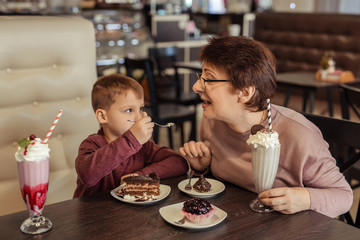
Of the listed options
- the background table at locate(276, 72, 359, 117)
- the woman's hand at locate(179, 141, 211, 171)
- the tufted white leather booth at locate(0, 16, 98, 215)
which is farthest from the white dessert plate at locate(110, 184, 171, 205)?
the background table at locate(276, 72, 359, 117)

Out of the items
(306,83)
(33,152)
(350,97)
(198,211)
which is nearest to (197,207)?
(198,211)

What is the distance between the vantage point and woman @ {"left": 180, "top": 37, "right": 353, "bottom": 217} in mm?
1464

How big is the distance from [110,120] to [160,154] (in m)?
0.25

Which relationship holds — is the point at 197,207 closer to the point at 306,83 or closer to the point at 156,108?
the point at 156,108

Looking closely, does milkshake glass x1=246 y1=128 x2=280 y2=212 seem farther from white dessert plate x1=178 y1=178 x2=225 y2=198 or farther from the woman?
white dessert plate x1=178 y1=178 x2=225 y2=198

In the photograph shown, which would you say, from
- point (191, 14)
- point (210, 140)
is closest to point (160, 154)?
point (210, 140)

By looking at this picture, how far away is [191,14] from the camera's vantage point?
8.76 m

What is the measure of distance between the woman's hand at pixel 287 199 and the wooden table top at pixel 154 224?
0.02m

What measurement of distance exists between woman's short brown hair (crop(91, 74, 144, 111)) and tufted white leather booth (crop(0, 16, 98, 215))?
1.92ft

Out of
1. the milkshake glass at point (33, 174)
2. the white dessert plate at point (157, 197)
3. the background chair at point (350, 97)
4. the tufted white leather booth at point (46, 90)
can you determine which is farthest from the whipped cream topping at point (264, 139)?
the background chair at point (350, 97)

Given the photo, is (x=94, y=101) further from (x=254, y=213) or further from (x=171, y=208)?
(x=254, y=213)

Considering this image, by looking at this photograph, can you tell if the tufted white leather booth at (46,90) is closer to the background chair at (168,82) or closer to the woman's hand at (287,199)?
the woman's hand at (287,199)

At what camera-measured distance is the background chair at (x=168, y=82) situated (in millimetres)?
4930

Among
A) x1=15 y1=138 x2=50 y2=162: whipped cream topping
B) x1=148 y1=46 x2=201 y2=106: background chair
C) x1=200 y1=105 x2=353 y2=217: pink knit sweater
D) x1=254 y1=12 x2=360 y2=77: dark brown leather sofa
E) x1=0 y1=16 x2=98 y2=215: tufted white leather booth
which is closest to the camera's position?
x1=15 y1=138 x2=50 y2=162: whipped cream topping
